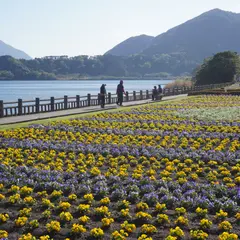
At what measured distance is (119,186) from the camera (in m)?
9.14

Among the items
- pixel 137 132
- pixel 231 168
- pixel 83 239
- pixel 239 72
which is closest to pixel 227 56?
pixel 239 72

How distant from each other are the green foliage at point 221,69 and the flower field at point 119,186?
223 ft

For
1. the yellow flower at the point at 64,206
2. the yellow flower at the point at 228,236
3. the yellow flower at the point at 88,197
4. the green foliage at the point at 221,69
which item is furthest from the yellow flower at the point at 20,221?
the green foliage at the point at 221,69

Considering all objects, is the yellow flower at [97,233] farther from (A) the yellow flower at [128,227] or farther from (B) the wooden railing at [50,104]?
(B) the wooden railing at [50,104]

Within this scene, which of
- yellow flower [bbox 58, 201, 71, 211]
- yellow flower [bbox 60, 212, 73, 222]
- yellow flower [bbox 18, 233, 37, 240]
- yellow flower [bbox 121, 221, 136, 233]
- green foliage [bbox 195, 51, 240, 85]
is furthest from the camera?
green foliage [bbox 195, 51, 240, 85]

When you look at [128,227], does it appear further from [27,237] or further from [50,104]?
[50,104]

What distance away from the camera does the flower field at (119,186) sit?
695 cm

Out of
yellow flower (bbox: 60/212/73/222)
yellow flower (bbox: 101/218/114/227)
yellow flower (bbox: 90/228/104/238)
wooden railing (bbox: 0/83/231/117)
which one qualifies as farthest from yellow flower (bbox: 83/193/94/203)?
wooden railing (bbox: 0/83/231/117)

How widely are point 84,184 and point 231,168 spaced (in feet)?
13.0

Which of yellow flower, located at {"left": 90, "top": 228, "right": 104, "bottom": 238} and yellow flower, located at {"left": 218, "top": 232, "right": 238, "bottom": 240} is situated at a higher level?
yellow flower, located at {"left": 218, "top": 232, "right": 238, "bottom": 240}

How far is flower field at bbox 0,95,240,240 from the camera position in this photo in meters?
6.95

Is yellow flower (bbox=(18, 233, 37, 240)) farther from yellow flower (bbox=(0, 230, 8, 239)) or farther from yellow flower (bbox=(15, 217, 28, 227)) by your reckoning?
yellow flower (bbox=(15, 217, 28, 227))

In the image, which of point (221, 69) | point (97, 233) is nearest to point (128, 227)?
point (97, 233)

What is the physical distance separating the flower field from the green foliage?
2671 inches
